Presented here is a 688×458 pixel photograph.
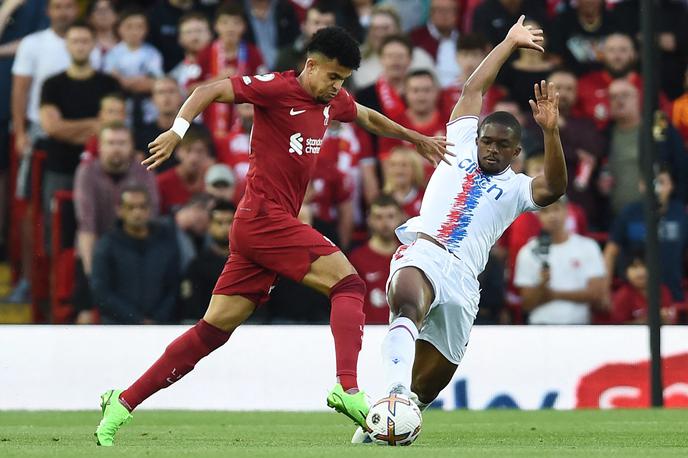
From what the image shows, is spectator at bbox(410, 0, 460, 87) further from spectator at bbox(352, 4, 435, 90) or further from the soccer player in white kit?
the soccer player in white kit

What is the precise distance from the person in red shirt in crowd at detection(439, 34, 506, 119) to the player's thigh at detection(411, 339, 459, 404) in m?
6.11

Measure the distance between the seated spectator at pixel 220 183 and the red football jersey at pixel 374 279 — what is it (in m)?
1.34

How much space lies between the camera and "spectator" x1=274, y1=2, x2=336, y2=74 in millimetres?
14617

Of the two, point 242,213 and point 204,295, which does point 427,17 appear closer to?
point 204,295

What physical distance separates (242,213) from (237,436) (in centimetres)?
160

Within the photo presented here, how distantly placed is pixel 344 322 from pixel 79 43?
6.92m

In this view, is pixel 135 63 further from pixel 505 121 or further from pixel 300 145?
pixel 505 121

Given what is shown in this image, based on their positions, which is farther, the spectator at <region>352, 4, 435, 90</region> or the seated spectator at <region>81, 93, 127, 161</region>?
the spectator at <region>352, 4, 435, 90</region>

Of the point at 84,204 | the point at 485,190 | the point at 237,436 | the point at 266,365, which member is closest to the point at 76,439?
the point at 237,436

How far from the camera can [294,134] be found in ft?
27.2

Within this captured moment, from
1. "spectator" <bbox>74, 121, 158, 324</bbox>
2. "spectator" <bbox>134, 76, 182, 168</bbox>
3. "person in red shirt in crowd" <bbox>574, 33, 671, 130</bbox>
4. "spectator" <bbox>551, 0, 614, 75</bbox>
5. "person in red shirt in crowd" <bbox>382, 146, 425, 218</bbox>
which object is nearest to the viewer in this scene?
"spectator" <bbox>74, 121, 158, 324</bbox>

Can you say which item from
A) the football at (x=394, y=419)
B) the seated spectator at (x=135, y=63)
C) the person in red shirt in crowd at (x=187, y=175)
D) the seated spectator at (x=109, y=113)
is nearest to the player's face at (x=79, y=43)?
the seated spectator at (x=109, y=113)

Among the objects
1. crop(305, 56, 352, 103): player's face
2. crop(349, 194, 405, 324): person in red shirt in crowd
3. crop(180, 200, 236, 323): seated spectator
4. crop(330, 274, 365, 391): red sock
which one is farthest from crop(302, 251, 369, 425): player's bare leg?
crop(180, 200, 236, 323): seated spectator

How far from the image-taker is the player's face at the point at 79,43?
46.1ft
